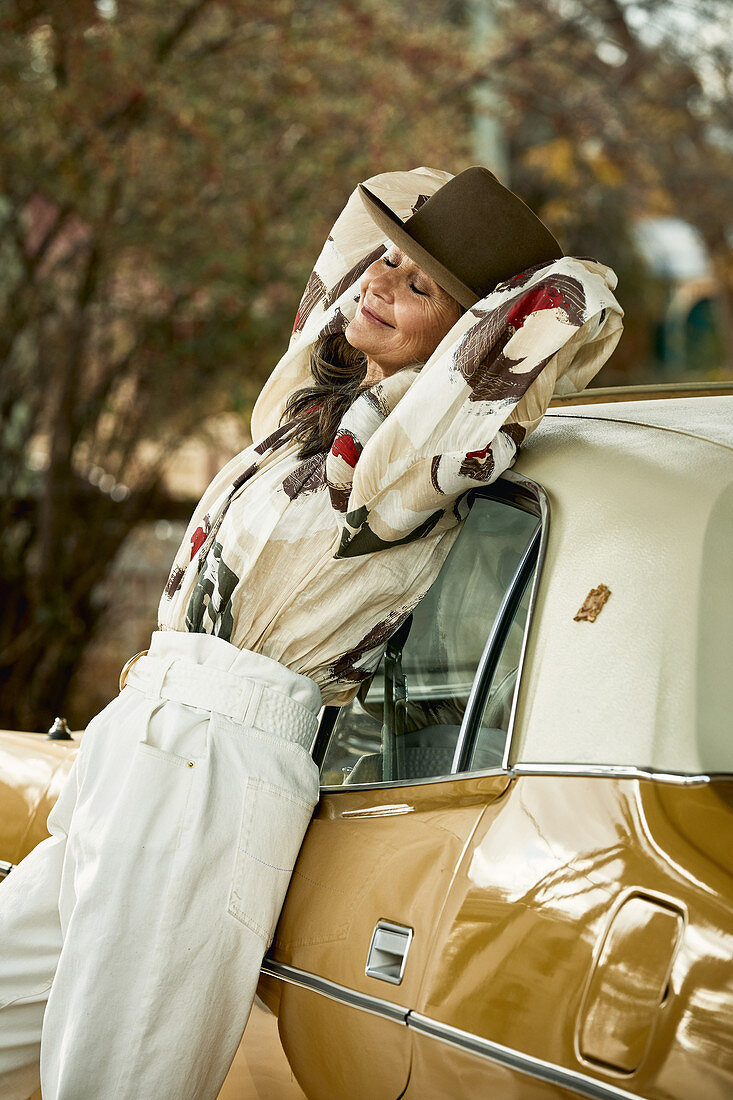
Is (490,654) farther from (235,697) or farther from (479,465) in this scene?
(235,697)

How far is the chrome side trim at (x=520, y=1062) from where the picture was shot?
1.37m

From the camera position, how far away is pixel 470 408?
6.38 feet

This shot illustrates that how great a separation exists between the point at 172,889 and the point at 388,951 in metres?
0.41

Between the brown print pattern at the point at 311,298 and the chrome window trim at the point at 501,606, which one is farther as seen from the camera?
the brown print pattern at the point at 311,298

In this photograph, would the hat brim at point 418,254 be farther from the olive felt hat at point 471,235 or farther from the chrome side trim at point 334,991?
the chrome side trim at point 334,991

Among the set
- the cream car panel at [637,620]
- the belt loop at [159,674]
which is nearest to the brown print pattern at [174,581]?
the belt loop at [159,674]

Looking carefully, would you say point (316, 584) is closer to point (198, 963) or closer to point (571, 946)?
point (198, 963)

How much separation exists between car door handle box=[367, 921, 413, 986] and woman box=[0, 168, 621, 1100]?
28 centimetres

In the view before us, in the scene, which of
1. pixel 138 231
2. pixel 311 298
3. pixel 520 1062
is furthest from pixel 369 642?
pixel 138 231

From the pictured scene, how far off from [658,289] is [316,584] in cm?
1537

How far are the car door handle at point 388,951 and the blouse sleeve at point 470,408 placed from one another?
0.64m

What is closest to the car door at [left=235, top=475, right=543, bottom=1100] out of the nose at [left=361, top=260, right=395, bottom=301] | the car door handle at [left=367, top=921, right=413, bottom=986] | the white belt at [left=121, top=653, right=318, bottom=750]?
the car door handle at [left=367, top=921, right=413, bottom=986]

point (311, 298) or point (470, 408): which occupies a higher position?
point (311, 298)

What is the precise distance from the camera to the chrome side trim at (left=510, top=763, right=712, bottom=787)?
1465 millimetres
